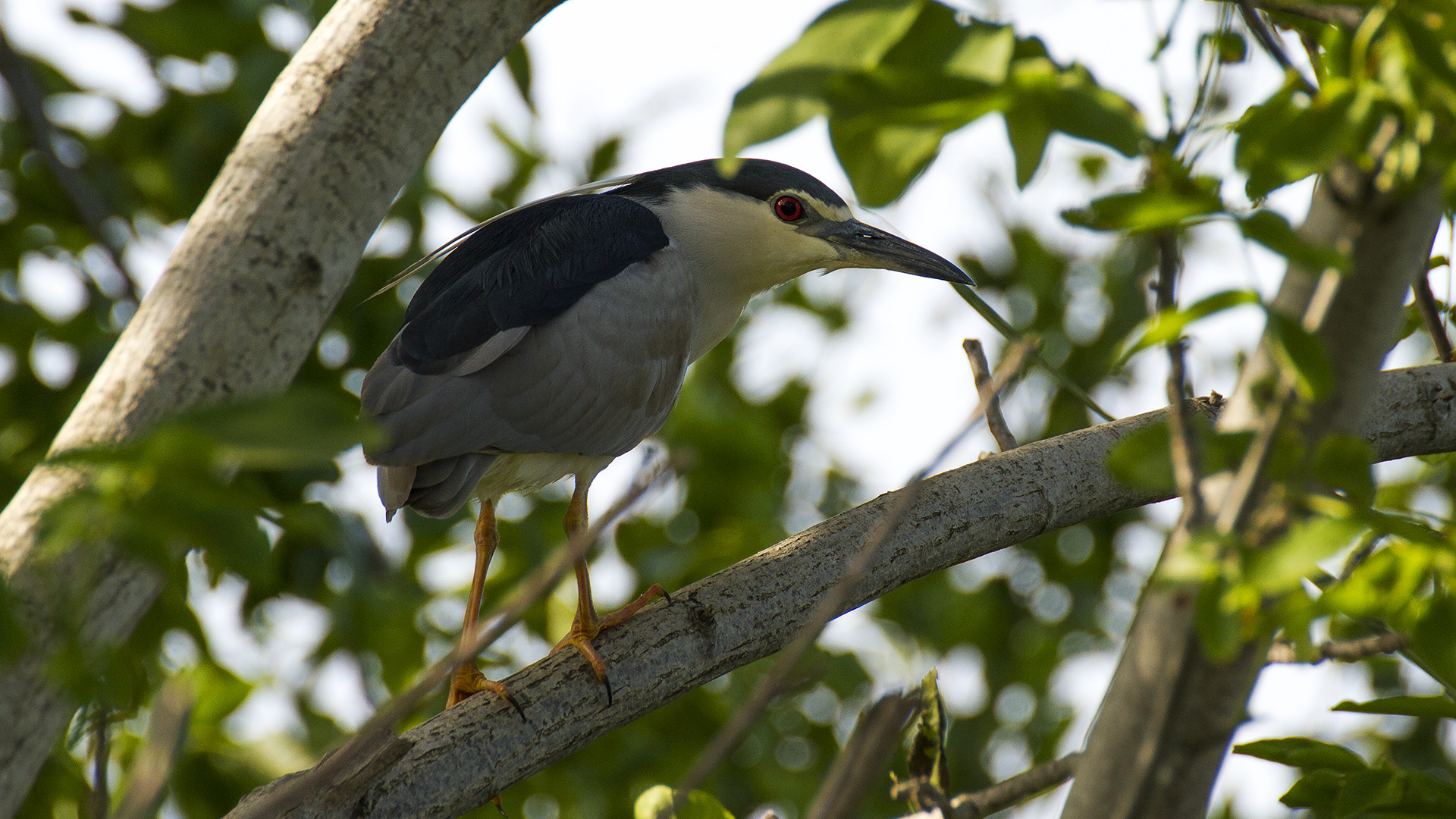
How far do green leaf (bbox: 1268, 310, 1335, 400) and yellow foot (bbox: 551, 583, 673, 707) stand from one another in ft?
4.70

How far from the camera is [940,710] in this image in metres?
1.64

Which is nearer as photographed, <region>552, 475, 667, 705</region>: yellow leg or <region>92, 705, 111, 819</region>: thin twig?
<region>92, 705, 111, 819</region>: thin twig

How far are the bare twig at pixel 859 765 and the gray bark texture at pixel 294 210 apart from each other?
1.71 m

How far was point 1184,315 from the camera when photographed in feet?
2.49

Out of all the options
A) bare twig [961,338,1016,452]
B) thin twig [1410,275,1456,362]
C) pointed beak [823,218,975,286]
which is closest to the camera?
thin twig [1410,275,1456,362]

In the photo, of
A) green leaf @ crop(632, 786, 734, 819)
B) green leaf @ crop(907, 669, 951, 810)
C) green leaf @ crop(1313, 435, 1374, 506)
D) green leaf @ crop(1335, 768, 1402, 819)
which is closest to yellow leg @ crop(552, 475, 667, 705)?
green leaf @ crop(632, 786, 734, 819)

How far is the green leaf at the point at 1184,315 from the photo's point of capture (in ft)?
2.48

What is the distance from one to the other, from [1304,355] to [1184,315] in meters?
0.09

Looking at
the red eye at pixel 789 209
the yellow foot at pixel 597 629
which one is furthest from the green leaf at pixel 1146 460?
the red eye at pixel 789 209

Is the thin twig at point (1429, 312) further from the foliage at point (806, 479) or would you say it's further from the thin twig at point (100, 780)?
the thin twig at point (100, 780)

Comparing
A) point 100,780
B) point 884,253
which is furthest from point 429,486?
point 100,780

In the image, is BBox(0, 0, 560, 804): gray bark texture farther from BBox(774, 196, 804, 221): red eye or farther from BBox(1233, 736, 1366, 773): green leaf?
BBox(1233, 736, 1366, 773): green leaf

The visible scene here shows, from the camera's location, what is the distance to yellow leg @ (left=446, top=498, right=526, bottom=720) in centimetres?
259

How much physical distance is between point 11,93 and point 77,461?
325 centimetres
